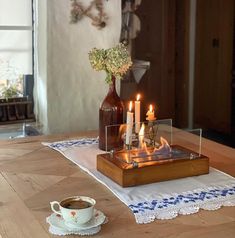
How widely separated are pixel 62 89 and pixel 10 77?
1.18 feet

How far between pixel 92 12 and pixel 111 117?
0.92m

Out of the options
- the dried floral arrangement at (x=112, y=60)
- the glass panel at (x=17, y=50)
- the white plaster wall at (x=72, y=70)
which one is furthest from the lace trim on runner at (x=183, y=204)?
the glass panel at (x=17, y=50)

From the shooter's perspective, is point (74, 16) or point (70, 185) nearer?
point (70, 185)

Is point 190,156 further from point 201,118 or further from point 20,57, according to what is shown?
point 201,118

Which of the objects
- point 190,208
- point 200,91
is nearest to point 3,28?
point 190,208

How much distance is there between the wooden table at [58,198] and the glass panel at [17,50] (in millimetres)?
859

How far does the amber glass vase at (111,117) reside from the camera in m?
2.01

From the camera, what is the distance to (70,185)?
1605mm

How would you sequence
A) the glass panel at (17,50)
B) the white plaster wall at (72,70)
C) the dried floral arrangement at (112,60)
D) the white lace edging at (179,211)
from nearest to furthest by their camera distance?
the white lace edging at (179,211) < the dried floral arrangement at (112,60) < the white plaster wall at (72,70) < the glass panel at (17,50)

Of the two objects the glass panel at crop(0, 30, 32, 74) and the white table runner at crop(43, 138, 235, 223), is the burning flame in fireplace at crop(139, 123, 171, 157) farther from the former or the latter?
the glass panel at crop(0, 30, 32, 74)

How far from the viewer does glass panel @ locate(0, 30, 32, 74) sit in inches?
109

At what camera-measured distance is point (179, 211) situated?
1.38 m

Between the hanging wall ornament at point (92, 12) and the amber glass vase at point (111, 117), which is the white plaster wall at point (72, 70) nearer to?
the hanging wall ornament at point (92, 12)

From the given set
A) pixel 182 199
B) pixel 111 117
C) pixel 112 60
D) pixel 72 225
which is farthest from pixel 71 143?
pixel 72 225
